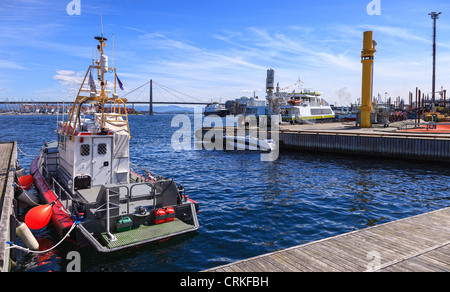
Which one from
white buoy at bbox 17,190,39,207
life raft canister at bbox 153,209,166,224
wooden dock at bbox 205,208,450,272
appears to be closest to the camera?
wooden dock at bbox 205,208,450,272

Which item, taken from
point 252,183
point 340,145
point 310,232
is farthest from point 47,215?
point 340,145

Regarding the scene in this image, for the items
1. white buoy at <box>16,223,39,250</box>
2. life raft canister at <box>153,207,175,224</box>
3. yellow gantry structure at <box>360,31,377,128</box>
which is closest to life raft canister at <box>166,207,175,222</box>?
life raft canister at <box>153,207,175,224</box>

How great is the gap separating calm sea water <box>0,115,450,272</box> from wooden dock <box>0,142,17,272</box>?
1.51 meters

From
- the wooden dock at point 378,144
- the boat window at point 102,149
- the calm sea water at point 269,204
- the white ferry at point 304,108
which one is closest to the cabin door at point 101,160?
the boat window at point 102,149

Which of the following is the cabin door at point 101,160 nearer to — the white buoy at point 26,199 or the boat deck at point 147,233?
the white buoy at point 26,199

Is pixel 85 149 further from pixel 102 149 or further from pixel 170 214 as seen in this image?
pixel 170 214

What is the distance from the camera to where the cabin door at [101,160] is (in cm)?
1324

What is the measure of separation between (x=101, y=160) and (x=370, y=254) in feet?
35.6

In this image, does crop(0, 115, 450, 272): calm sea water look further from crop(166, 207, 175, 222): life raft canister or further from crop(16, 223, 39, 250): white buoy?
crop(166, 207, 175, 222): life raft canister

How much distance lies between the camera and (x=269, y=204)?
15.6 meters

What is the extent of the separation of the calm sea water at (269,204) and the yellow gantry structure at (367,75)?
16.6 m

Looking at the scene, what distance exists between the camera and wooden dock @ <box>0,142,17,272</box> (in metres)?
7.51

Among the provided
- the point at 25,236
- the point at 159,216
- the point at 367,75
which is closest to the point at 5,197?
the point at 25,236
